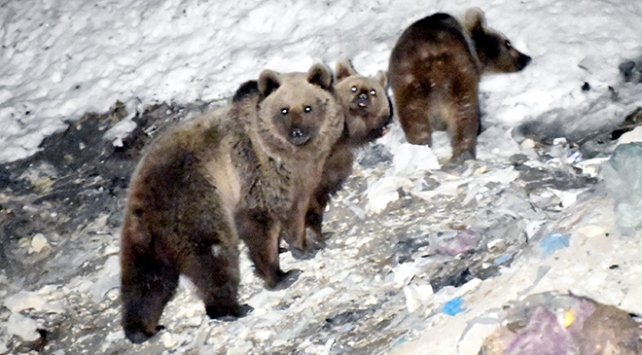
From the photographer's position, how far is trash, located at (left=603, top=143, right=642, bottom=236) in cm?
486

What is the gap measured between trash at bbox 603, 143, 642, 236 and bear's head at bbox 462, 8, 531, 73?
2.27 metres

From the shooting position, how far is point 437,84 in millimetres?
6500

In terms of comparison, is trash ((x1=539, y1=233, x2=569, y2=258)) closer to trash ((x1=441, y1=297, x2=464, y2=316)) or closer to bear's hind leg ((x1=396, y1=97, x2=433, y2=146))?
trash ((x1=441, y1=297, x2=464, y2=316))

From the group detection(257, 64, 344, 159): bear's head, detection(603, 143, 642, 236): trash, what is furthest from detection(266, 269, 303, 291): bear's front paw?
detection(603, 143, 642, 236): trash

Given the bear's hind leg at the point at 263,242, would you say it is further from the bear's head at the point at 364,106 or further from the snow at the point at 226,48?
the snow at the point at 226,48

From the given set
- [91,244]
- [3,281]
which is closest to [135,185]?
[91,244]

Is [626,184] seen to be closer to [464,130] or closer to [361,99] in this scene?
[464,130]

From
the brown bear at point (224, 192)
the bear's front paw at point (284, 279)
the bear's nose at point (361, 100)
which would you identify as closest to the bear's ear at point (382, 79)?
the bear's nose at point (361, 100)

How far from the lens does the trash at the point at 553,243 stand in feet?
16.3

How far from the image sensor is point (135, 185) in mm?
5930

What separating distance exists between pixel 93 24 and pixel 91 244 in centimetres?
428

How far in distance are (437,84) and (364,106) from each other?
2.33 ft

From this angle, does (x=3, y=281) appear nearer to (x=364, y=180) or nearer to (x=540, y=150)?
(x=364, y=180)

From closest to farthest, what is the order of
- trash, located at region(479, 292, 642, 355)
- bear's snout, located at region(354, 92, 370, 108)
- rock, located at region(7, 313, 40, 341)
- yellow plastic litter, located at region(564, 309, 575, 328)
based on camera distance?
trash, located at region(479, 292, 642, 355)
yellow plastic litter, located at region(564, 309, 575, 328)
rock, located at region(7, 313, 40, 341)
bear's snout, located at region(354, 92, 370, 108)
